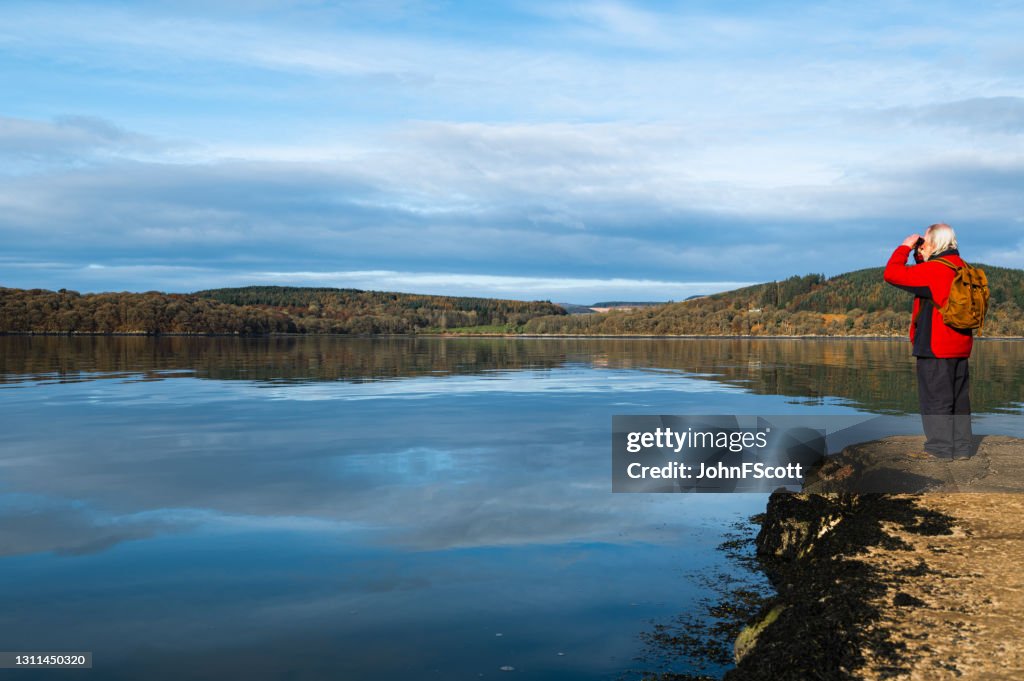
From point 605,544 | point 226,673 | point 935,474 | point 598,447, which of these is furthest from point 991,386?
point 226,673

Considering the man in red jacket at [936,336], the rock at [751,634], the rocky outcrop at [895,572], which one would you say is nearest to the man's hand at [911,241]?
the man in red jacket at [936,336]

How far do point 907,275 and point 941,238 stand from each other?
791mm

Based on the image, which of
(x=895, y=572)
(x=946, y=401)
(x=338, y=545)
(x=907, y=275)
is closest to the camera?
(x=895, y=572)

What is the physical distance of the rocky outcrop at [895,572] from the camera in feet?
21.8

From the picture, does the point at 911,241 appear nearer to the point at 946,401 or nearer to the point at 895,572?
the point at 946,401

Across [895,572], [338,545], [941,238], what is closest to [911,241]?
[941,238]

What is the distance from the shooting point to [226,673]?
7852 millimetres

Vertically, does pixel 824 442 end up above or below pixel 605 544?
above

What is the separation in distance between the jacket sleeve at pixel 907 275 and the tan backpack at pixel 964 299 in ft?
0.96

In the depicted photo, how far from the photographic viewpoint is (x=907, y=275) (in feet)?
38.2

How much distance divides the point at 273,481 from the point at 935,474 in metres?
12.2

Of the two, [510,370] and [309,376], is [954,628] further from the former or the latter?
[510,370]

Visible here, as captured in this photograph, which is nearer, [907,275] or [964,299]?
[964,299]

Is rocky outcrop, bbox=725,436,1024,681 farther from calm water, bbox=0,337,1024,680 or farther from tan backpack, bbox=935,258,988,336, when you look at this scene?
tan backpack, bbox=935,258,988,336
